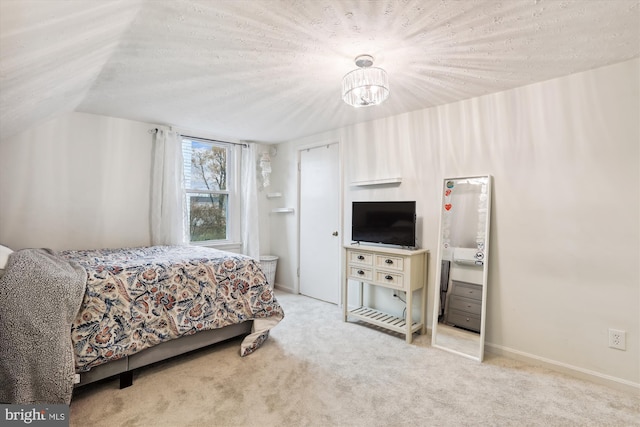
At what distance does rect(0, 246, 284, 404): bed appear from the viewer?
1.62 meters

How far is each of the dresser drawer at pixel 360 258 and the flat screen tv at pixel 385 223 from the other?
0.65ft

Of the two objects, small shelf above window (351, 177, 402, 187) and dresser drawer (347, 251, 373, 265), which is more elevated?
small shelf above window (351, 177, 402, 187)

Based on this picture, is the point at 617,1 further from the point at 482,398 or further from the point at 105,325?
the point at 105,325

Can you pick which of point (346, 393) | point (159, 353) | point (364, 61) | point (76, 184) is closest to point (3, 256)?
point (159, 353)

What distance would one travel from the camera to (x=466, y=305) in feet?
8.99

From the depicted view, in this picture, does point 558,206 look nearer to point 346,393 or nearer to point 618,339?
point 618,339

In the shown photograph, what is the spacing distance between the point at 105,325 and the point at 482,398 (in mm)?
2376

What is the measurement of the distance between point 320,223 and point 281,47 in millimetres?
2510

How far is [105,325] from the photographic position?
1.94 meters

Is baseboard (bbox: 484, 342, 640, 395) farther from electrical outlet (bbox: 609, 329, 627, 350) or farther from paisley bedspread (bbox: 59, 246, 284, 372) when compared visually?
paisley bedspread (bbox: 59, 246, 284, 372)

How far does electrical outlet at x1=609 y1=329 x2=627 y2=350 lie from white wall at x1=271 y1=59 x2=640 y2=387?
0.03m

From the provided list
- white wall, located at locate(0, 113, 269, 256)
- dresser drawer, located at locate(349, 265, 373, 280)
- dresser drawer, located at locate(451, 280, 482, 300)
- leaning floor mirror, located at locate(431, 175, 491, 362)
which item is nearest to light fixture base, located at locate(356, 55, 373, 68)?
leaning floor mirror, located at locate(431, 175, 491, 362)

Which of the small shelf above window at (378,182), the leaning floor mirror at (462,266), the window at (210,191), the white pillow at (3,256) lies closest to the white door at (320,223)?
the small shelf above window at (378,182)

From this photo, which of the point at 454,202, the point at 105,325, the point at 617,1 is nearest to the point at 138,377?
the point at 105,325
